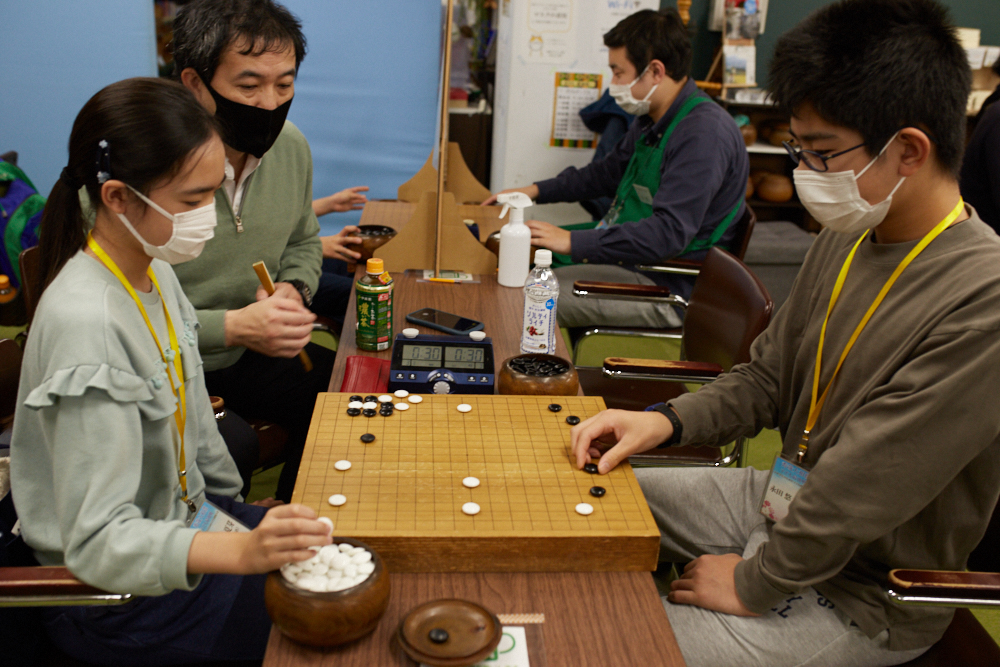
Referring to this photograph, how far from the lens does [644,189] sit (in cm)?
284

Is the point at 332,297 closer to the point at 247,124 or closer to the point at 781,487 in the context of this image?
the point at 247,124

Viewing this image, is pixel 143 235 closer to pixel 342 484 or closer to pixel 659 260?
pixel 342 484

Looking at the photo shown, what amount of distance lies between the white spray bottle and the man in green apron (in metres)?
0.30

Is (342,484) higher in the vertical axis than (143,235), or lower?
lower

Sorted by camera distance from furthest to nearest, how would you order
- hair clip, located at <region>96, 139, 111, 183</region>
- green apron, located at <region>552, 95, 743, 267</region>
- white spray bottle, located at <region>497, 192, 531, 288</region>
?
1. green apron, located at <region>552, 95, 743, 267</region>
2. white spray bottle, located at <region>497, 192, 531, 288</region>
3. hair clip, located at <region>96, 139, 111, 183</region>

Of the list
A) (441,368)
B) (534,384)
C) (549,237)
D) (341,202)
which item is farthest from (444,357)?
(341,202)

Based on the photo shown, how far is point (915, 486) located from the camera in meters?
1.08

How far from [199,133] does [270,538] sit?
2.00 ft

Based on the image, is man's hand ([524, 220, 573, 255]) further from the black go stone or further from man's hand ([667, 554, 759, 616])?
the black go stone

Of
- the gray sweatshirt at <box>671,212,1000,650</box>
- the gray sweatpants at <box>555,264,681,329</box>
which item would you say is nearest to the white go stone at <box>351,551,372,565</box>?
the gray sweatshirt at <box>671,212,1000,650</box>

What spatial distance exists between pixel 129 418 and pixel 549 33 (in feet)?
11.0

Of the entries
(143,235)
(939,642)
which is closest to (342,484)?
(143,235)

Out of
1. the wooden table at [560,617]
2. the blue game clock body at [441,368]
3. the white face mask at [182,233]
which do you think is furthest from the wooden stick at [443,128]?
the wooden table at [560,617]

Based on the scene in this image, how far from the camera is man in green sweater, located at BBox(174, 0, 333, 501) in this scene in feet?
5.53
